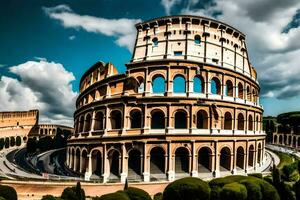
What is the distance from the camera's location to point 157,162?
2812 cm

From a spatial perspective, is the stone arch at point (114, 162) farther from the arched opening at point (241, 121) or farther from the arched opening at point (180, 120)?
the arched opening at point (241, 121)

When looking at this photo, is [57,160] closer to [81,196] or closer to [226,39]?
[81,196]

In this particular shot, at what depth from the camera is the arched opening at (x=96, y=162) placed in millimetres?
30761

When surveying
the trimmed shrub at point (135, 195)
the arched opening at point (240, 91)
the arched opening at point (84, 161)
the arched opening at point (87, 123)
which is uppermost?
the arched opening at point (240, 91)

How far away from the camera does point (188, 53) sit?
2930 centimetres

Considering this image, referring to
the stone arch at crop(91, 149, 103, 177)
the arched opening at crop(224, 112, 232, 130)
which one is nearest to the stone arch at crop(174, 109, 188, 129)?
the arched opening at crop(224, 112, 232, 130)

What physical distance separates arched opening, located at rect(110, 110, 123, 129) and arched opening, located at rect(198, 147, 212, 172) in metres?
9.08

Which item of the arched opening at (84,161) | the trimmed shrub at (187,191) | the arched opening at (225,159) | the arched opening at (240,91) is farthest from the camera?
the arched opening at (240,91)

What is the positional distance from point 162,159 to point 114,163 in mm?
5396

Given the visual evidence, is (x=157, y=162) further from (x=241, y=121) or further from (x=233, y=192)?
(x=233, y=192)

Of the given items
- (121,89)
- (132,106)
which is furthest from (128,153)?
(121,89)

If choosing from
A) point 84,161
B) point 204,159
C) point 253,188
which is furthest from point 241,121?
point 84,161

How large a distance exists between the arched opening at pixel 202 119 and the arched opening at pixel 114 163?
9.11 m

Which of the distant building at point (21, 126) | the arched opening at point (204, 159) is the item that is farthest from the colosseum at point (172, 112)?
the distant building at point (21, 126)
